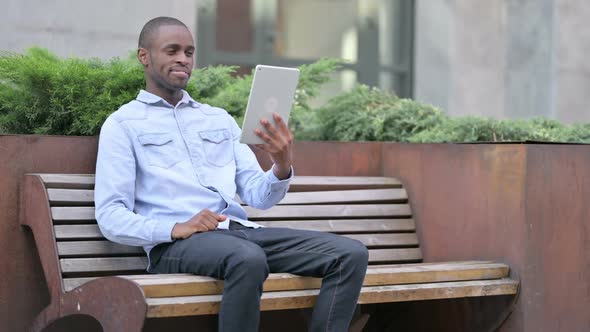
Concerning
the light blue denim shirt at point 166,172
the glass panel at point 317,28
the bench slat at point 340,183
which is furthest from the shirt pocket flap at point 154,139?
the glass panel at point 317,28

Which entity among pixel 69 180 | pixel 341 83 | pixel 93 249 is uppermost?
pixel 341 83

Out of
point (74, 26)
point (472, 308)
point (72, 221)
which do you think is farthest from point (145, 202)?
point (74, 26)

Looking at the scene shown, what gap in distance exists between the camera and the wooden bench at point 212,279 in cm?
381

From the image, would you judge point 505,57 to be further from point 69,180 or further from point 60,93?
point 69,180

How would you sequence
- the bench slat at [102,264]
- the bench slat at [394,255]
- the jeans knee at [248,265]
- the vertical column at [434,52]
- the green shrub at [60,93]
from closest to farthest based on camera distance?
1. the jeans knee at [248,265]
2. the bench slat at [102,264]
3. the green shrub at [60,93]
4. the bench slat at [394,255]
5. the vertical column at [434,52]

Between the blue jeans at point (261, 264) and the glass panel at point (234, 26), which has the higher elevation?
the glass panel at point (234, 26)

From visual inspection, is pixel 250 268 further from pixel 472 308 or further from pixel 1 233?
pixel 472 308

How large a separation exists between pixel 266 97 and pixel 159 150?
0.53 metres

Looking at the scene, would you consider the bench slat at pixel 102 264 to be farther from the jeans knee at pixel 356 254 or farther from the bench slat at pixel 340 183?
the bench slat at pixel 340 183

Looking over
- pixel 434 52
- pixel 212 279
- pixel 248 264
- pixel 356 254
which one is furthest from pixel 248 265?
pixel 434 52

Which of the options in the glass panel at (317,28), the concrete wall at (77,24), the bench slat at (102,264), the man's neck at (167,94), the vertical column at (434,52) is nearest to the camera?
the bench slat at (102,264)

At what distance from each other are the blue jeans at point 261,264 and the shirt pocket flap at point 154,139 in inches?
16.4

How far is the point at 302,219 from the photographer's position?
508 centimetres

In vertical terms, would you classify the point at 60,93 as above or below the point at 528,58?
below
